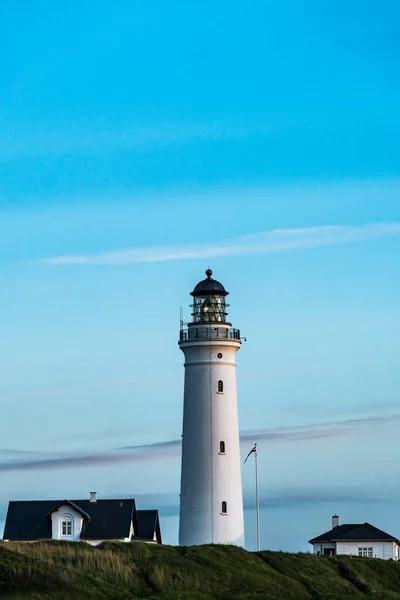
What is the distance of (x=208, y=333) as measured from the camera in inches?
2328

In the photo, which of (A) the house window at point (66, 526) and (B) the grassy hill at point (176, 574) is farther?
(A) the house window at point (66, 526)

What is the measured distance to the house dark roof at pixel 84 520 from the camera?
201 ft

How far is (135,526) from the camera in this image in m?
63.8

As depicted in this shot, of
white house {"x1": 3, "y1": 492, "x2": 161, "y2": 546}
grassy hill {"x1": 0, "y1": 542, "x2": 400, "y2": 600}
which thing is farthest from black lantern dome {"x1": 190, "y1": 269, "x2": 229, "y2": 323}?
grassy hill {"x1": 0, "y1": 542, "x2": 400, "y2": 600}

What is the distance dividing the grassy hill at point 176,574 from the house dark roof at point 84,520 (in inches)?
480

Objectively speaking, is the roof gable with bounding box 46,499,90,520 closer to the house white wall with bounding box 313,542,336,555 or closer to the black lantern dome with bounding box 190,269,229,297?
the black lantern dome with bounding box 190,269,229,297

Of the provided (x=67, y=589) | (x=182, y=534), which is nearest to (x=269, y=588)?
(x=67, y=589)

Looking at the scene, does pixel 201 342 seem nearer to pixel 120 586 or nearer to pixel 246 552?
pixel 246 552

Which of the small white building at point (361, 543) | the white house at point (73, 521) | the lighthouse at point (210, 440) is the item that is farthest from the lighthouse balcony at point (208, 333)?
the small white building at point (361, 543)

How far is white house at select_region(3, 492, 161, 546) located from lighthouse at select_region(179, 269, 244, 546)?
4.87 metres

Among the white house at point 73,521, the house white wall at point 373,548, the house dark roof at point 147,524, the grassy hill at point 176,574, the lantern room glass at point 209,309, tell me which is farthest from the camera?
the house white wall at point 373,548

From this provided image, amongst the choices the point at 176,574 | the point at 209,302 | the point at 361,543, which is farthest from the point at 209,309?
the point at 361,543

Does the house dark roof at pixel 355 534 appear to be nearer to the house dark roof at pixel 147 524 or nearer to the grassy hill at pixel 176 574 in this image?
the house dark roof at pixel 147 524

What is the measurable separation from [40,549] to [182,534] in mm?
17482
